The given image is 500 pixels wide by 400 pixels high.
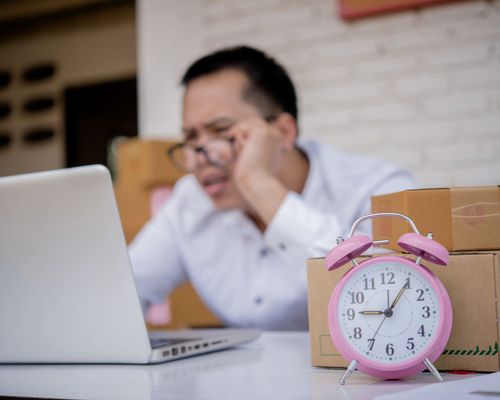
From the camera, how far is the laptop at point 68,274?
1.00m

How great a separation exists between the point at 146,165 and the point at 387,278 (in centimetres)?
249

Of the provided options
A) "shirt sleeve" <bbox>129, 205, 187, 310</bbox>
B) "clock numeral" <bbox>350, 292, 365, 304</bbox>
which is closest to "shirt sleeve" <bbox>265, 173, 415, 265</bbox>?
"shirt sleeve" <bbox>129, 205, 187, 310</bbox>

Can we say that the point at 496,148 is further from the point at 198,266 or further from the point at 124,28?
the point at 124,28

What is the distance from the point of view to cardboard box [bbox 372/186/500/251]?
92cm

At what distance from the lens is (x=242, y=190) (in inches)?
69.0

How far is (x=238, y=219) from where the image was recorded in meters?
1.97

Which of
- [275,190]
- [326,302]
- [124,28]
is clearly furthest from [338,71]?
[124,28]

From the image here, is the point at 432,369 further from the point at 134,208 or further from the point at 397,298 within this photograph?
the point at 134,208

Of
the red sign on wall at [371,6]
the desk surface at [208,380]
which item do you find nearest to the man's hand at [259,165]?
the desk surface at [208,380]

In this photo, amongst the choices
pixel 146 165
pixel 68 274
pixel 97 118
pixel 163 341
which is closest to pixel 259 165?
pixel 163 341

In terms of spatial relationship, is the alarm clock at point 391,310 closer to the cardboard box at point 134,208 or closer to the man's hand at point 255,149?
the man's hand at point 255,149

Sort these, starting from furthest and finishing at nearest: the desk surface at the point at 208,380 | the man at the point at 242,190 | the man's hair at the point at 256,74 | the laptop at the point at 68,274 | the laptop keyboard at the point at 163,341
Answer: the man's hair at the point at 256,74
the man at the point at 242,190
the laptop keyboard at the point at 163,341
the laptop at the point at 68,274
the desk surface at the point at 208,380

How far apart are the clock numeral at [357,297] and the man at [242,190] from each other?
804 mm

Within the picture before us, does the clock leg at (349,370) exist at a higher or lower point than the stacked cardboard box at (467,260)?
lower
